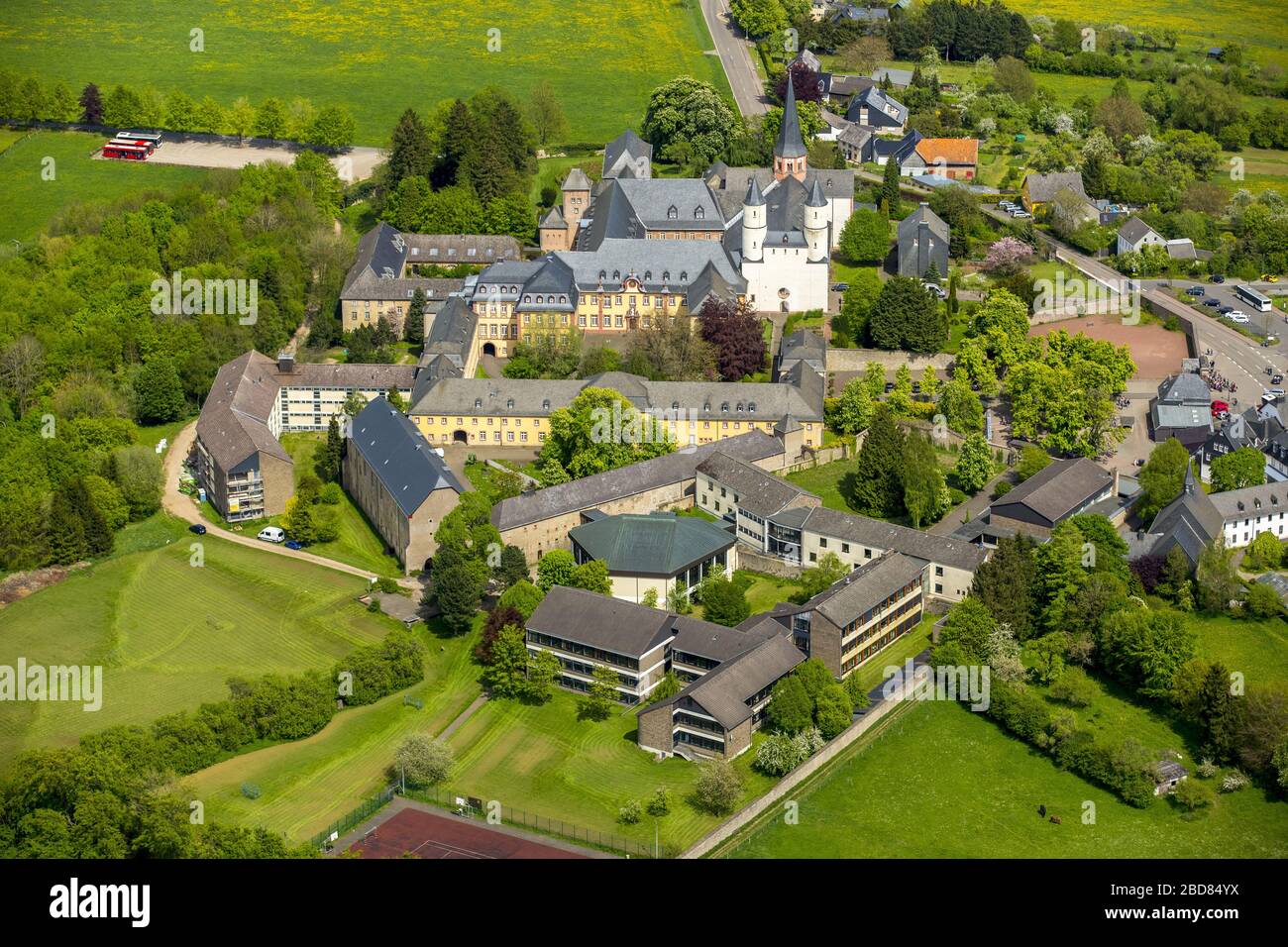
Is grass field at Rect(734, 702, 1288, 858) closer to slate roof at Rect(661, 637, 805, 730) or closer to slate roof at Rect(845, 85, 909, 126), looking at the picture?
slate roof at Rect(661, 637, 805, 730)

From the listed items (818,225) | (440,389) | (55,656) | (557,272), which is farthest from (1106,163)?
(55,656)

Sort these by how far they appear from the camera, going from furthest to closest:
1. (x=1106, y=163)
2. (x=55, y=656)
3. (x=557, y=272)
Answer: (x=1106, y=163)
(x=557, y=272)
(x=55, y=656)

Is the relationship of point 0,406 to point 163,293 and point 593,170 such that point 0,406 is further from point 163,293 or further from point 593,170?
point 593,170

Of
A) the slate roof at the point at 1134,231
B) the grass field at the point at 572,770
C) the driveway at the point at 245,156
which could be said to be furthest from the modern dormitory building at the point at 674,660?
the driveway at the point at 245,156

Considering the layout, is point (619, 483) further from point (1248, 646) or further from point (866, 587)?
point (1248, 646)

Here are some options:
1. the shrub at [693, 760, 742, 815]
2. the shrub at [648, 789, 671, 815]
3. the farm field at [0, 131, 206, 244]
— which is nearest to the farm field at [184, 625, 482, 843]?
the shrub at [648, 789, 671, 815]

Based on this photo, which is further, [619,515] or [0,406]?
[0,406]

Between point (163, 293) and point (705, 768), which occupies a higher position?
point (163, 293)
